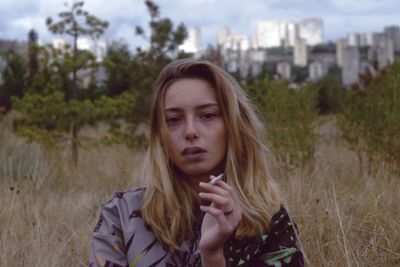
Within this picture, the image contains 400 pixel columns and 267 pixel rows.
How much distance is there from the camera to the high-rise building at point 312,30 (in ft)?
139

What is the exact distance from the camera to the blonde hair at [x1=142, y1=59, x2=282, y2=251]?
2240mm

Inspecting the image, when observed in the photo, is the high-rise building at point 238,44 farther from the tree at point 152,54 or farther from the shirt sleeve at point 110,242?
the shirt sleeve at point 110,242

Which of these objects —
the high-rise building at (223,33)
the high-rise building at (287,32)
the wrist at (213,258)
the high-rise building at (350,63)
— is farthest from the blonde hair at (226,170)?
the high-rise building at (223,33)

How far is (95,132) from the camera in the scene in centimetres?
A: 1260

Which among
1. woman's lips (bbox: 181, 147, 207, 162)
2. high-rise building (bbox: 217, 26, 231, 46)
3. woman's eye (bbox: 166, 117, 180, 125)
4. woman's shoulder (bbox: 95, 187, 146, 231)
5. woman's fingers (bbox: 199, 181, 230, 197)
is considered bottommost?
woman's shoulder (bbox: 95, 187, 146, 231)

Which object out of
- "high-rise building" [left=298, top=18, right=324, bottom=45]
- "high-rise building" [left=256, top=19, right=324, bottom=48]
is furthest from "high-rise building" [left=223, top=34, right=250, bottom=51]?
"high-rise building" [left=298, top=18, right=324, bottom=45]

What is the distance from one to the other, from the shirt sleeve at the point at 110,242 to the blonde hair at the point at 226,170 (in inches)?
4.2

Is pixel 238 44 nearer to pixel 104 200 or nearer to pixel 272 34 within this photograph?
pixel 272 34

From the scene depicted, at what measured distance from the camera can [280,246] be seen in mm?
2191

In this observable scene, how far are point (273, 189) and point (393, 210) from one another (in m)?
1.86

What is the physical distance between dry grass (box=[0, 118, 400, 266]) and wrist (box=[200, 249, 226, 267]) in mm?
1156

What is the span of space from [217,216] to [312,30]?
42840mm

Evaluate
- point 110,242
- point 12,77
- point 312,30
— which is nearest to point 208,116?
point 110,242

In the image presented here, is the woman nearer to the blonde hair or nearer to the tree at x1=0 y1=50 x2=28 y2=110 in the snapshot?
the blonde hair
